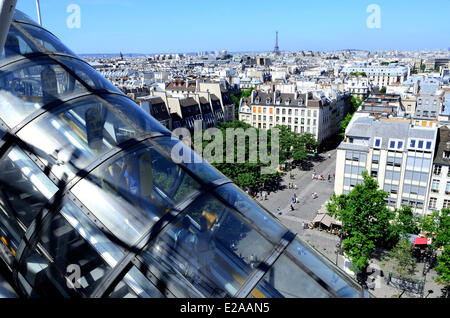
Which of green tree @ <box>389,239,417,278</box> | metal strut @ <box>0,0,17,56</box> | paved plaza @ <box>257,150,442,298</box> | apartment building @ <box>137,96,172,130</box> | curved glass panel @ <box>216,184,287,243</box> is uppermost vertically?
metal strut @ <box>0,0,17,56</box>

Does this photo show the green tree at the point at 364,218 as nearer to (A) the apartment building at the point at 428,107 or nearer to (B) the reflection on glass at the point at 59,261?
(B) the reflection on glass at the point at 59,261

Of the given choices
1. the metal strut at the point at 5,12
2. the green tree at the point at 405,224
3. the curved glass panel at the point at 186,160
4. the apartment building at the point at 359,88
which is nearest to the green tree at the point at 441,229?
the green tree at the point at 405,224

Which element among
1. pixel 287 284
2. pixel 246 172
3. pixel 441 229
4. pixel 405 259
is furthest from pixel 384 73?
pixel 287 284

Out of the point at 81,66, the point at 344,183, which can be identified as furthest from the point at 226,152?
the point at 81,66

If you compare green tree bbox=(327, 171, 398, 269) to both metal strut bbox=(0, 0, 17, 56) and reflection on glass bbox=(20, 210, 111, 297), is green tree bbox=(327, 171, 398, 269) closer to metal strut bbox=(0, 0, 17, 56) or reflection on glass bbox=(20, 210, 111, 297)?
reflection on glass bbox=(20, 210, 111, 297)

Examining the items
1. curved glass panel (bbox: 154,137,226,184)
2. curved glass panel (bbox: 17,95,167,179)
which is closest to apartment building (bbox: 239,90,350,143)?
curved glass panel (bbox: 154,137,226,184)

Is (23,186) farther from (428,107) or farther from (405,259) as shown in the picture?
(428,107)
